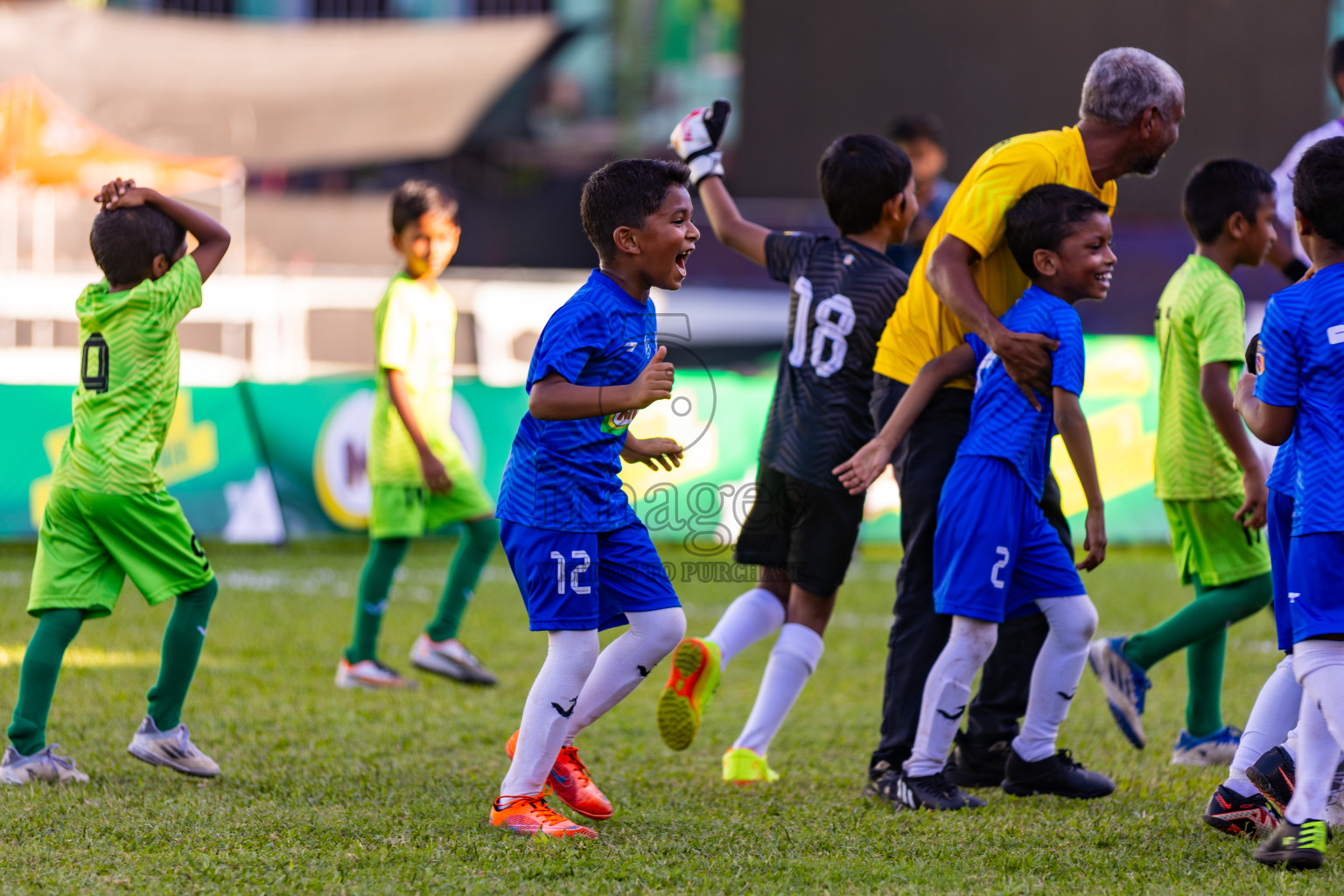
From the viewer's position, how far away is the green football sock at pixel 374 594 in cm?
600

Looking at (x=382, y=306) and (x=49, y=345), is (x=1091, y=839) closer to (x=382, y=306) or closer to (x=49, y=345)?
(x=382, y=306)

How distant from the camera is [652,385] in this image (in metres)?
3.36

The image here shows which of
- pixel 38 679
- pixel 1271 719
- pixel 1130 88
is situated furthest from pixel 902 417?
pixel 38 679

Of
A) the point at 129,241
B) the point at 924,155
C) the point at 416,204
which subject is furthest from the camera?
the point at 924,155

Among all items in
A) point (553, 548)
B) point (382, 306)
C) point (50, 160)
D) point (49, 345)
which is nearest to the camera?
point (553, 548)

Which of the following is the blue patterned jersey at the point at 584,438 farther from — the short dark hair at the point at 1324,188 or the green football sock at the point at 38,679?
the short dark hair at the point at 1324,188

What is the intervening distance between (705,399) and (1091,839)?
6970 mm

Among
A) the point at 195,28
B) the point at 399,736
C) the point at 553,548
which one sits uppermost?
the point at 195,28

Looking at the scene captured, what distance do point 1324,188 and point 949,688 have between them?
1.53m

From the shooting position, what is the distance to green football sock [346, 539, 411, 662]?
19.7ft

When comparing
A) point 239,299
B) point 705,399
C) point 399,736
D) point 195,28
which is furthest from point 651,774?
point 195,28

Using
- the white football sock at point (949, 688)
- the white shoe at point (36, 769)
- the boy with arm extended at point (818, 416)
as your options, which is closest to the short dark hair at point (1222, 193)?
the boy with arm extended at point (818, 416)

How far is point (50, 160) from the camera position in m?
17.7

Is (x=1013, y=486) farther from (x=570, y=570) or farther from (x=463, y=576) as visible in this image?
(x=463, y=576)
